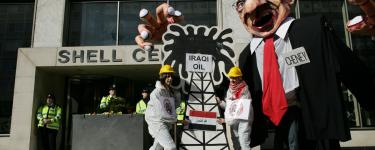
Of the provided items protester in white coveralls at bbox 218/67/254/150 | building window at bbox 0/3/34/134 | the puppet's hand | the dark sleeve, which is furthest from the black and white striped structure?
building window at bbox 0/3/34/134

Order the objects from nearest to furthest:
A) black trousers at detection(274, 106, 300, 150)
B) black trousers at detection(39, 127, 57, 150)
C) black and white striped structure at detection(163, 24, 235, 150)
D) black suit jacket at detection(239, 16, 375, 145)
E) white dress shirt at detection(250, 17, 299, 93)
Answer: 1. black suit jacket at detection(239, 16, 375, 145)
2. black trousers at detection(274, 106, 300, 150)
3. white dress shirt at detection(250, 17, 299, 93)
4. black and white striped structure at detection(163, 24, 235, 150)
5. black trousers at detection(39, 127, 57, 150)

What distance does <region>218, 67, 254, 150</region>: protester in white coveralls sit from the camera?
5700 mm

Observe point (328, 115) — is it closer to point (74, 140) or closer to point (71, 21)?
point (74, 140)

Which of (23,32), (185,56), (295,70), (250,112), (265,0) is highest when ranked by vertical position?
(23,32)

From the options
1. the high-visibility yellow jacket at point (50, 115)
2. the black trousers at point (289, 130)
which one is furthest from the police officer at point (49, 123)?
the black trousers at point (289, 130)

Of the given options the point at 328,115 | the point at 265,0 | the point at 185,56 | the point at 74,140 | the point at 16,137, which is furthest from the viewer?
the point at 16,137

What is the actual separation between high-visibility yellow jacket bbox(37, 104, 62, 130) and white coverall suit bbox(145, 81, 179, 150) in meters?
5.46

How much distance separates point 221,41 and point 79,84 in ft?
24.6

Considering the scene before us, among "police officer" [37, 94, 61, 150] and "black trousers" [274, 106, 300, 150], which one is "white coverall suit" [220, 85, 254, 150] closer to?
"black trousers" [274, 106, 300, 150]

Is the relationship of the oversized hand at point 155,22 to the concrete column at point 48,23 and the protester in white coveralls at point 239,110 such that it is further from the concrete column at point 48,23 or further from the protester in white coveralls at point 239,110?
the concrete column at point 48,23

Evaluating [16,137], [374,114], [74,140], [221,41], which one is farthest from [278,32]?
[16,137]

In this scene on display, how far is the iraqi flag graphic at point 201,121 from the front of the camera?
6.02 metres

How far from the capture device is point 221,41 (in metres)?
6.86

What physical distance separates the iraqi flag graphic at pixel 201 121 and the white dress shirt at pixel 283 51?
130cm
